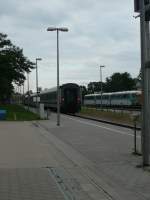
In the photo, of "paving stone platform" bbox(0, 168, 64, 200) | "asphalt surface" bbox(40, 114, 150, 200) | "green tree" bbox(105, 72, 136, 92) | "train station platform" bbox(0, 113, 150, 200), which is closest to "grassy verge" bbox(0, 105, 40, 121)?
"asphalt surface" bbox(40, 114, 150, 200)

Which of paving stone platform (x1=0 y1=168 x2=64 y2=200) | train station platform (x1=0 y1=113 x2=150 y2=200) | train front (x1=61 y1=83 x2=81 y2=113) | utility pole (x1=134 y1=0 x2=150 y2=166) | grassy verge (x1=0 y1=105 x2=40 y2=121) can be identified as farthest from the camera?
train front (x1=61 y1=83 x2=81 y2=113)

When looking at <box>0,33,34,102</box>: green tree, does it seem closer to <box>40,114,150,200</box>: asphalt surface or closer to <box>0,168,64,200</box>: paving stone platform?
<box>40,114,150,200</box>: asphalt surface

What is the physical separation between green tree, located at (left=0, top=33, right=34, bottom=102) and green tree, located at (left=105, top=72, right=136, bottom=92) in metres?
100

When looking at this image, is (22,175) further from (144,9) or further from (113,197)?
(144,9)

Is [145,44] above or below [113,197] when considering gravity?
above

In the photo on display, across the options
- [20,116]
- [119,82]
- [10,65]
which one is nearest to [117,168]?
[20,116]

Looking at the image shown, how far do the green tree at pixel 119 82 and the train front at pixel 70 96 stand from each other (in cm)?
11742

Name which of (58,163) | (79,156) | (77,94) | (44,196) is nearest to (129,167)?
(58,163)

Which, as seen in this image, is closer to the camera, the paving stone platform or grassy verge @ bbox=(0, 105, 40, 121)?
the paving stone platform

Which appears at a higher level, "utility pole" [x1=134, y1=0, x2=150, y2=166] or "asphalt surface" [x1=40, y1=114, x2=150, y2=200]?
"utility pole" [x1=134, y1=0, x2=150, y2=166]

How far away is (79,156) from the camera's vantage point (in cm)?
1722

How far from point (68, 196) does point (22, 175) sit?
2.88 metres

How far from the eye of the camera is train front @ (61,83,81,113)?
65500 millimetres

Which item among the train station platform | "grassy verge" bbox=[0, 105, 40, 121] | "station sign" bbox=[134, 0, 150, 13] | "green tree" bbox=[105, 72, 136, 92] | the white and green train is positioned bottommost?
the train station platform
